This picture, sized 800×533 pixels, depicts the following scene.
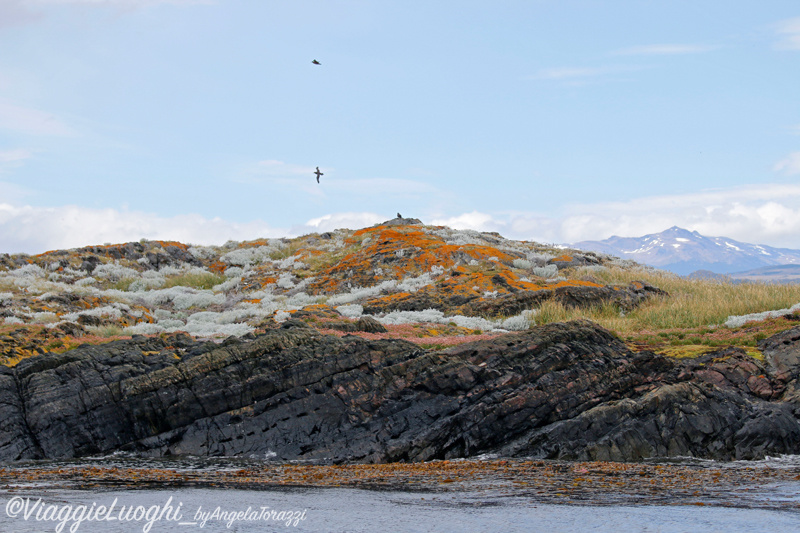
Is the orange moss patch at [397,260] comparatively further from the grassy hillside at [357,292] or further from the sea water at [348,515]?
the sea water at [348,515]

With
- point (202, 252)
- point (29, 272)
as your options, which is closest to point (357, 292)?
point (202, 252)

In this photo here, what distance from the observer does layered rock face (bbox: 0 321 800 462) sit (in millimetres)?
11430

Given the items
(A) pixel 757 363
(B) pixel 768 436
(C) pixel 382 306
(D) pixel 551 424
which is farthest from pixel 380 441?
(C) pixel 382 306

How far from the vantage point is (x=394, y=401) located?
12516 mm

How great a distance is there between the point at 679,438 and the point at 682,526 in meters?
5.62

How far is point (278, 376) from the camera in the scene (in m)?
12.9

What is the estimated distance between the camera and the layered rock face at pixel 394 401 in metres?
11.4

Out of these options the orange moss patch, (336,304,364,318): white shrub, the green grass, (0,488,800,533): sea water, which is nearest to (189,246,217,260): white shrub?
the orange moss patch

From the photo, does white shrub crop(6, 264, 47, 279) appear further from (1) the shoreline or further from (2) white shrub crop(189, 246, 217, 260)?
(1) the shoreline

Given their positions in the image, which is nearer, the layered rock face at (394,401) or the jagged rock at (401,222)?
the layered rock face at (394,401)

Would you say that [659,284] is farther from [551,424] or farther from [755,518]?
[755,518]

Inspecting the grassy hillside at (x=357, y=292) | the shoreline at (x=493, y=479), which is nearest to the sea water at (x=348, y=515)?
the shoreline at (x=493, y=479)

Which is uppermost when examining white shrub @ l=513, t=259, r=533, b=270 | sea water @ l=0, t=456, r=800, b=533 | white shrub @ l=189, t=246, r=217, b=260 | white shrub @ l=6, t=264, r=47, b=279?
white shrub @ l=189, t=246, r=217, b=260

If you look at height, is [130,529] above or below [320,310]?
below
